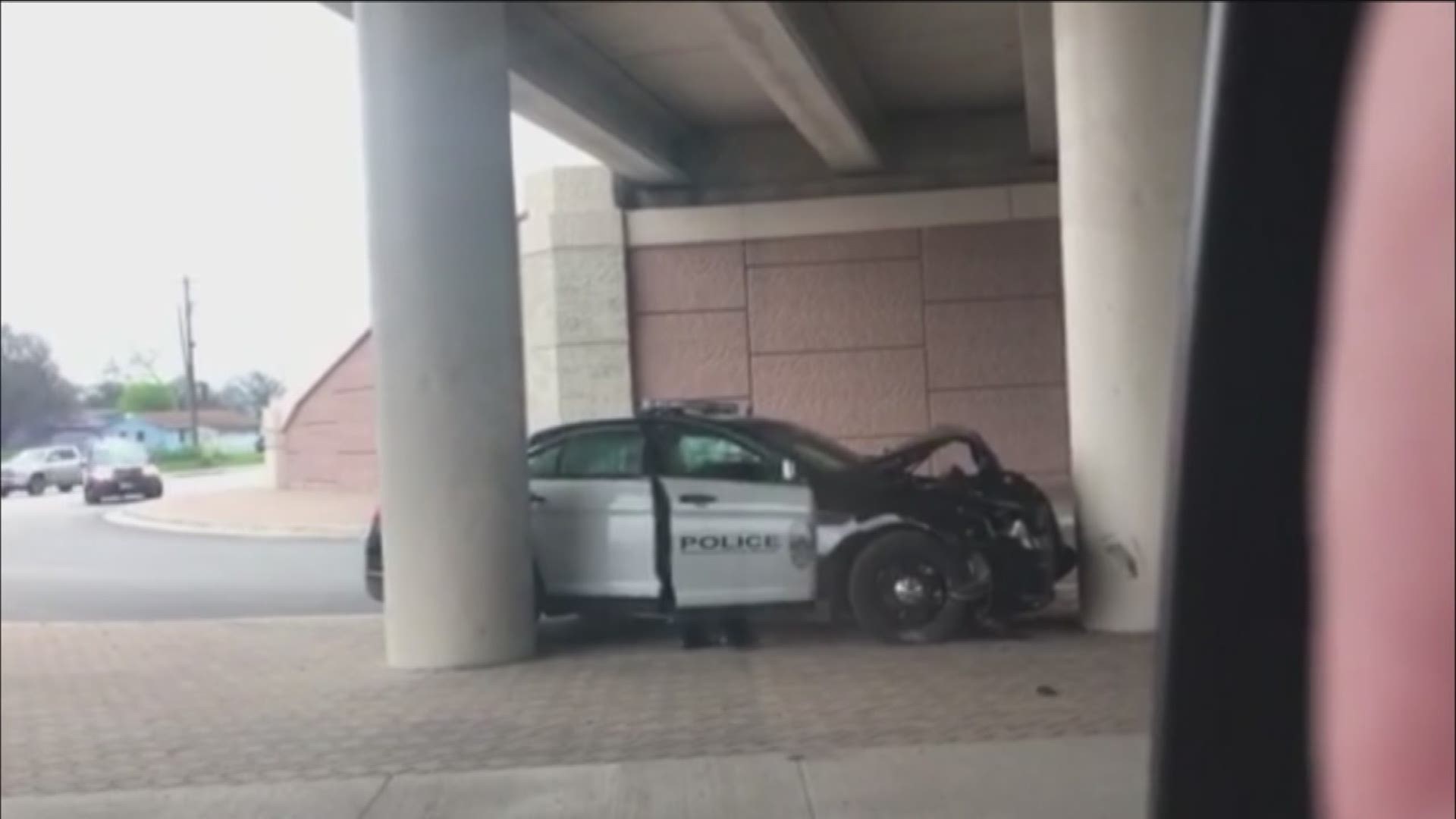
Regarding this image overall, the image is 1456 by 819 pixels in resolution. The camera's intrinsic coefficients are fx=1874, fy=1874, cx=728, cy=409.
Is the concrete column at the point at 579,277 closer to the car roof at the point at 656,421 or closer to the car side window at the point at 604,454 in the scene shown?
the car roof at the point at 656,421

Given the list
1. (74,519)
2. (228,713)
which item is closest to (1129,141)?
(228,713)

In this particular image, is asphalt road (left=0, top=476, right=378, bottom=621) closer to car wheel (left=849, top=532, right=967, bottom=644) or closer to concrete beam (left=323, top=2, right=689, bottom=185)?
concrete beam (left=323, top=2, right=689, bottom=185)

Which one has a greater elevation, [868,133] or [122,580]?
[868,133]

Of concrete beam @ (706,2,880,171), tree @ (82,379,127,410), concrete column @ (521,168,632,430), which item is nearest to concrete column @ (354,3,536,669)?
tree @ (82,379,127,410)

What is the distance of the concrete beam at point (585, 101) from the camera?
19.6 m

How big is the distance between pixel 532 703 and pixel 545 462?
3310mm

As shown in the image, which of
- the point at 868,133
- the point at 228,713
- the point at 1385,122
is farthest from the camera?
the point at 868,133

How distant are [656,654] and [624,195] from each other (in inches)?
→ 732

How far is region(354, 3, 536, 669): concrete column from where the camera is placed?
39.4 feet

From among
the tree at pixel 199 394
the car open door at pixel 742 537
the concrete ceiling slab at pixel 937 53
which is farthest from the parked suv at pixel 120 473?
the concrete ceiling slab at pixel 937 53

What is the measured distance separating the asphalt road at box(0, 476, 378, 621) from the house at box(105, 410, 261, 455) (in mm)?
597

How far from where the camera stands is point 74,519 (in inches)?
666

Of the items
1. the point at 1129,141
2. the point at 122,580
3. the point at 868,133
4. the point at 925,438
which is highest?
the point at 868,133

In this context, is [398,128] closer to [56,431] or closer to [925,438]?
[56,431]
